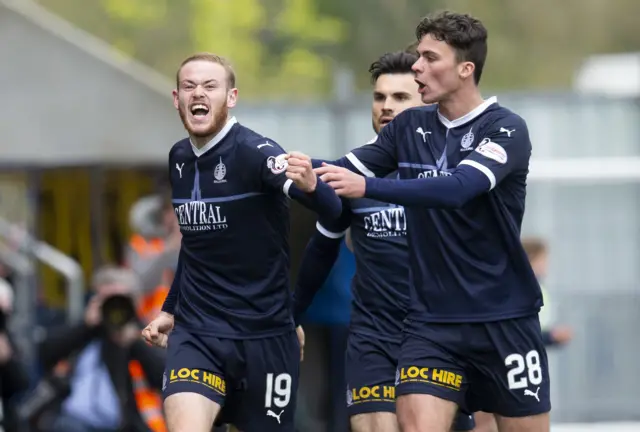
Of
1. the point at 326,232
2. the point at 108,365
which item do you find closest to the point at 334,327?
the point at 108,365

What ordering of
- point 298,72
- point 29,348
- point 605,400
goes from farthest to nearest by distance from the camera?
point 298,72 → point 605,400 → point 29,348

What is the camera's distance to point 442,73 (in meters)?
8.25

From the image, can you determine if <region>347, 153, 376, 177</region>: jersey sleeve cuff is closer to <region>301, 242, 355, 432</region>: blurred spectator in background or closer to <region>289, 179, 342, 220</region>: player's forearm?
<region>289, 179, 342, 220</region>: player's forearm

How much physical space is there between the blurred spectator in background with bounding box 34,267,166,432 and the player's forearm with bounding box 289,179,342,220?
534 cm

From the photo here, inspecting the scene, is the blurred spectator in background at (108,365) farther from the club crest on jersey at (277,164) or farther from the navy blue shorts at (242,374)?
the club crest on jersey at (277,164)

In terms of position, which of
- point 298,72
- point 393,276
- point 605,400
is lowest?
point 605,400

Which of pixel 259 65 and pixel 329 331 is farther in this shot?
pixel 259 65

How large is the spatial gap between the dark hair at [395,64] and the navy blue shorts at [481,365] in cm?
195

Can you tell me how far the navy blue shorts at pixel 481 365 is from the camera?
8.11 metres

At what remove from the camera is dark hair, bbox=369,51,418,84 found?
9.69 meters

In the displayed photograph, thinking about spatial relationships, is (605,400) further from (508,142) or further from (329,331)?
A: (508,142)

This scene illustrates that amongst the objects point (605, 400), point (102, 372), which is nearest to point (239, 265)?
point (102, 372)

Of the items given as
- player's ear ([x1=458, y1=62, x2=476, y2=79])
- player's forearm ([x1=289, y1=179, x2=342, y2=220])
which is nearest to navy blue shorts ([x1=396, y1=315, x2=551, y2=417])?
player's forearm ([x1=289, y1=179, x2=342, y2=220])

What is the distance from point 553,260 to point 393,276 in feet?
41.8
